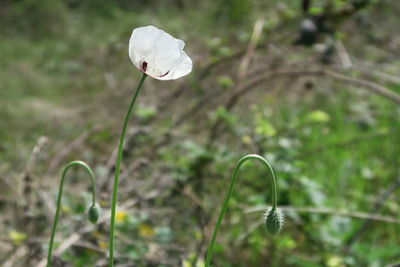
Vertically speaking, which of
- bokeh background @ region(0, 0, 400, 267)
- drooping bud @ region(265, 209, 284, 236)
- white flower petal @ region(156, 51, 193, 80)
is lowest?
drooping bud @ region(265, 209, 284, 236)

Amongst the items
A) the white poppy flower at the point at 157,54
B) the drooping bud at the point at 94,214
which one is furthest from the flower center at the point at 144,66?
the drooping bud at the point at 94,214

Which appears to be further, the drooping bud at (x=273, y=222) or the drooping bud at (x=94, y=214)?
the drooping bud at (x=94, y=214)

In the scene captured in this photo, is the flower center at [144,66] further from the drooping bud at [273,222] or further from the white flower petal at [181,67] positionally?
the drooping bud at [273,222]

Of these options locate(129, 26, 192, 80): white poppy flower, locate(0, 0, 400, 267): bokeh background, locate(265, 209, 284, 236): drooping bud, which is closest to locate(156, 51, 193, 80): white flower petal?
locate(129, 26, 192, 80): white poppy flower

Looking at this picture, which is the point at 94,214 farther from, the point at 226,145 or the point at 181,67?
the point at 226,145

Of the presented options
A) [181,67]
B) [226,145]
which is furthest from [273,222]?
[226,145]

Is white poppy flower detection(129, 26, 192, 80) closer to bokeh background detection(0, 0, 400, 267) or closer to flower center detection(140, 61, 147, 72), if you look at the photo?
flower center detection(140, 61, 147, 72)

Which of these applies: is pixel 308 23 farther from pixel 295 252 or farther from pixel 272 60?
pixel 295 252
